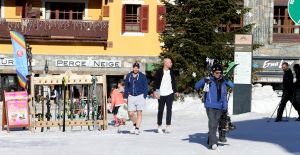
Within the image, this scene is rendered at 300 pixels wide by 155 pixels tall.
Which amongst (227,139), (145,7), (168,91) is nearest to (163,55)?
(145,7)

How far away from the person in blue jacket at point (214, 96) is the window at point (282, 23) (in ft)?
92.3

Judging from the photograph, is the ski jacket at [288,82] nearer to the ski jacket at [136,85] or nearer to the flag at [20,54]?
the ski jacket at [136,85]

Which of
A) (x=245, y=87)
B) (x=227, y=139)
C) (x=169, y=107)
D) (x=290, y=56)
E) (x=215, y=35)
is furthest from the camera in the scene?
(x=290, y=56)

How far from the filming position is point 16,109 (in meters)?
17.0

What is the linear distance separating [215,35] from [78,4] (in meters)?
11.7

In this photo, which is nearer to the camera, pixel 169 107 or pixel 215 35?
pixel 169 107

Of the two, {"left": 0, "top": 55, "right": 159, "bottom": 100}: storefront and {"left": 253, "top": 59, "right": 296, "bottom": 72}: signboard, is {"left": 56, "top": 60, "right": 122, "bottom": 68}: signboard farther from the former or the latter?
{"left": 253, "top": 59, "right": 296, "bottom": 72}: signboard

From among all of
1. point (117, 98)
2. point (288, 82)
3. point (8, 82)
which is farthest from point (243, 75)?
point (8, 82)

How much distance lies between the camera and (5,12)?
39.0 metres

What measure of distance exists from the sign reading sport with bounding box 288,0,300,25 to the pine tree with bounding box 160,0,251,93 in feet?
70.1

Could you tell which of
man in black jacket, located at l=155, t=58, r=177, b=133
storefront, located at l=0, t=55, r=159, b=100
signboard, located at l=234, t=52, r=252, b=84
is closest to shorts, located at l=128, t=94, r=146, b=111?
man in black jacket, located at l=155, t=58, r=177, b=133

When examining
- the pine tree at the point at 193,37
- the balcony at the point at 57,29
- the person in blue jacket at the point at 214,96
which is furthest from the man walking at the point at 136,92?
the balcony at the point at 57,29

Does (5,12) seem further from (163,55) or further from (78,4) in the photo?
(163,55)

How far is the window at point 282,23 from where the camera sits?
39.3m
